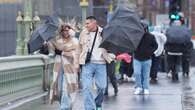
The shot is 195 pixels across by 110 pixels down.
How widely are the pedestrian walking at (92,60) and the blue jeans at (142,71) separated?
4258 mm

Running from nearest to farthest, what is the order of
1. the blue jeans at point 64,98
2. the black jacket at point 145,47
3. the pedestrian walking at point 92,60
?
1. the blue jeans at point 64,98
2. the pedestrian walking at point 92,60
3. the black jacket at point 145,47

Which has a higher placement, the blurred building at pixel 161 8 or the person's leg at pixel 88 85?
the blurred building at pixel 161 8

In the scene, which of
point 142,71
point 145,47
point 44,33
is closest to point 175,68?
point 142,71

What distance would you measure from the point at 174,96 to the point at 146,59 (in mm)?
1098

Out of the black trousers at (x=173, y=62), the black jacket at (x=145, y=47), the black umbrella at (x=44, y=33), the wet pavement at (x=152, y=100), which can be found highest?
the black umbrella at (x=44, y=33)

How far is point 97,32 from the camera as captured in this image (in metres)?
11.9

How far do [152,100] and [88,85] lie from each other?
11.4 ft

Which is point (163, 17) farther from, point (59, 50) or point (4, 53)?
point (59, 50)

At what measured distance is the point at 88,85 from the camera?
38.4 ft

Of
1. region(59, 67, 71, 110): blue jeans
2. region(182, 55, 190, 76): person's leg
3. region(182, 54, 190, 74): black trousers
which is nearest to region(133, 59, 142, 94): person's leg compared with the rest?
region(59, 67, 71, 110): blue jeans

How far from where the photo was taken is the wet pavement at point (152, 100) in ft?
43.9

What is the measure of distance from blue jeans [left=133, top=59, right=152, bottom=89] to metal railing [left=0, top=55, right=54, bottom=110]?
2.04m

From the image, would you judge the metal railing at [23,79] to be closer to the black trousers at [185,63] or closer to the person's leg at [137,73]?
the person's leg at [137,73]

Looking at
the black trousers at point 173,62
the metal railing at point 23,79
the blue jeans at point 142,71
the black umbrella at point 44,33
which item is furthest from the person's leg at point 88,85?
the black trousers at point 173,62
